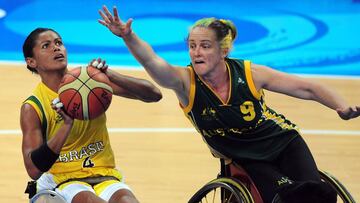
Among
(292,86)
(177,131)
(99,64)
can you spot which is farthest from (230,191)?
(177,131)

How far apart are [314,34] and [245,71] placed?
7159 millimetres

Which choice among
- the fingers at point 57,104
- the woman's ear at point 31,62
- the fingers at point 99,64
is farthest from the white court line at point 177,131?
the fingers at point 57,104

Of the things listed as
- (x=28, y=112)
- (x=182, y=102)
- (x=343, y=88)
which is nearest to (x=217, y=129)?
(x=182, y=102)

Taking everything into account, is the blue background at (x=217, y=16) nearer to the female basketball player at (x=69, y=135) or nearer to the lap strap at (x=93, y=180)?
the female basketball player at (x=69, y=135)

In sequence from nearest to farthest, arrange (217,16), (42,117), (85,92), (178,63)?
(85,92) < (42,117) < (178,63) < (217,16)

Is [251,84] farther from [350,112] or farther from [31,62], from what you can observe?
[31,62]

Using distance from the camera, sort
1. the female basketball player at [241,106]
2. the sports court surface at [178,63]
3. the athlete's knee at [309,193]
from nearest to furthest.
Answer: the athlete's knee at [309,193], the female basketball player at [241,106], the sports court surface at [178,63]

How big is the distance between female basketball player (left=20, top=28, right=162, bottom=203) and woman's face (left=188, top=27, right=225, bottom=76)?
356mm

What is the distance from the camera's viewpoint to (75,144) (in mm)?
5637

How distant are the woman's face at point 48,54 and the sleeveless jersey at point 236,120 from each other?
0.78 meters

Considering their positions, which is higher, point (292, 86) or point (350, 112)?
point (292, 86)

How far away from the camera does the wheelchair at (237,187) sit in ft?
17.6

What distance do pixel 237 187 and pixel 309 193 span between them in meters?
0.44

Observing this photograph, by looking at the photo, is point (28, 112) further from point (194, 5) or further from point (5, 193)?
point (194, 5)
